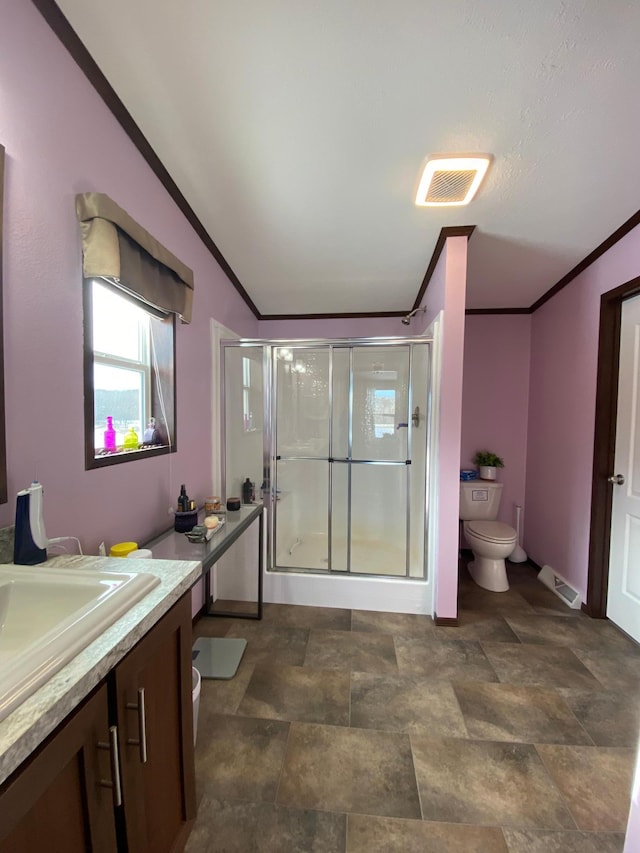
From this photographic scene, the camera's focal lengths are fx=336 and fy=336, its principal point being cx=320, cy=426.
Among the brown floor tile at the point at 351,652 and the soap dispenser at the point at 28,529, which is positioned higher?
the soap dispenser at the point at 28,529

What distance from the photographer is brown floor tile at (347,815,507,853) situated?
1.03 m

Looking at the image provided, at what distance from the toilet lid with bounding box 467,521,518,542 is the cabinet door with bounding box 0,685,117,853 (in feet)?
8.26

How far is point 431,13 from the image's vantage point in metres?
1.06

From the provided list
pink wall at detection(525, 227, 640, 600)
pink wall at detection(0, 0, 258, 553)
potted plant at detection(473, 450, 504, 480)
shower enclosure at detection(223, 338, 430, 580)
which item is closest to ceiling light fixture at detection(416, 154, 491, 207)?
shower enclosure at detection(223, 338, 430, 580)

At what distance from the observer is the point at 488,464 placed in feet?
9.97

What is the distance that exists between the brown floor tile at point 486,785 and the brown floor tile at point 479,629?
2.18 ft

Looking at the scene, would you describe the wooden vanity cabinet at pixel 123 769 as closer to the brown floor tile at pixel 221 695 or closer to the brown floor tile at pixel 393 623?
the brown floor tile at pixel 221 695

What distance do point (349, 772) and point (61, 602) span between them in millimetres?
1202

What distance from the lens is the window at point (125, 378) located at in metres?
1.28

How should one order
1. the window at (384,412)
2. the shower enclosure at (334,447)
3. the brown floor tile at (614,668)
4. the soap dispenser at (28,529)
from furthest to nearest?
the window at (384,412) < the shower enclosure at (334,447) < the brown floor tile at (614,668) < the soap dispenser at (28,529)

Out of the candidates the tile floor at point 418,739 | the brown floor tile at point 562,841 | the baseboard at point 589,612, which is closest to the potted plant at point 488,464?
the baseboard at point 589,612

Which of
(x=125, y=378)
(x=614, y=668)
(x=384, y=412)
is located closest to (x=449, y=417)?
(x=384, y=412)

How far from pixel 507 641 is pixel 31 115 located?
3124 millimetres

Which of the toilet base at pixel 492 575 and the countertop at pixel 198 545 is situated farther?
the toilet base at pixel 492 575
